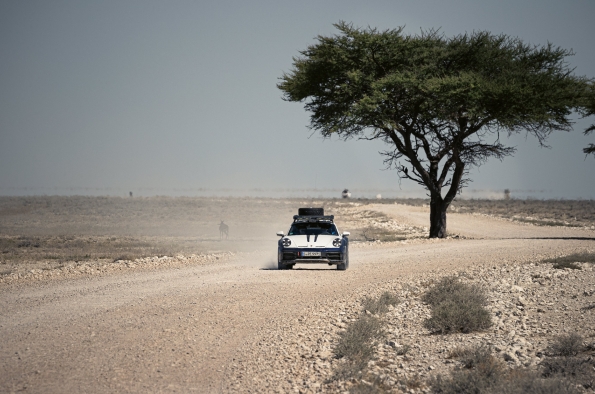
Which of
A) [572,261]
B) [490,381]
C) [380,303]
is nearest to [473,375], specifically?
[490,381]

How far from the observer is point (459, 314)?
42.8 feet

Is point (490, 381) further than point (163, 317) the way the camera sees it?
No

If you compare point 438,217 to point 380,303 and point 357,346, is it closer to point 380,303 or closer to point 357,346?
point 380,303

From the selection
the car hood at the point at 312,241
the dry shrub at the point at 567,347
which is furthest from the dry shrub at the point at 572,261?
the dry shrub at the point at 567,347

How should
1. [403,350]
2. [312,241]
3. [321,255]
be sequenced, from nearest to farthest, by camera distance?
[403,350], [321,255], [312,241]

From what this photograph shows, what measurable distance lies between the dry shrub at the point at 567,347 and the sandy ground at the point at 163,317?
15.2ft

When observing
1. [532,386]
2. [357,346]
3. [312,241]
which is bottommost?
[357,346]

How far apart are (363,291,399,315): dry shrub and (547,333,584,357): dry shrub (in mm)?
4797

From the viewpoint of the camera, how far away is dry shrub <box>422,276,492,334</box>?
12820 mm

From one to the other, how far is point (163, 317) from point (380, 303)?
4.92 metres

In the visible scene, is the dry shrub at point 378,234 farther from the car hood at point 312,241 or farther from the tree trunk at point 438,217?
the car hood at point 312,241

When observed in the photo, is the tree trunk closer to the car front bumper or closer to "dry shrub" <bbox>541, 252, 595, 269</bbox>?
"dry shrub" <bbox>541, 252, 595, 269</bbox>

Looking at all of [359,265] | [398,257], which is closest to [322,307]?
[359,265]

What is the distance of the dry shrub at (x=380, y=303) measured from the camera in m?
15.0
